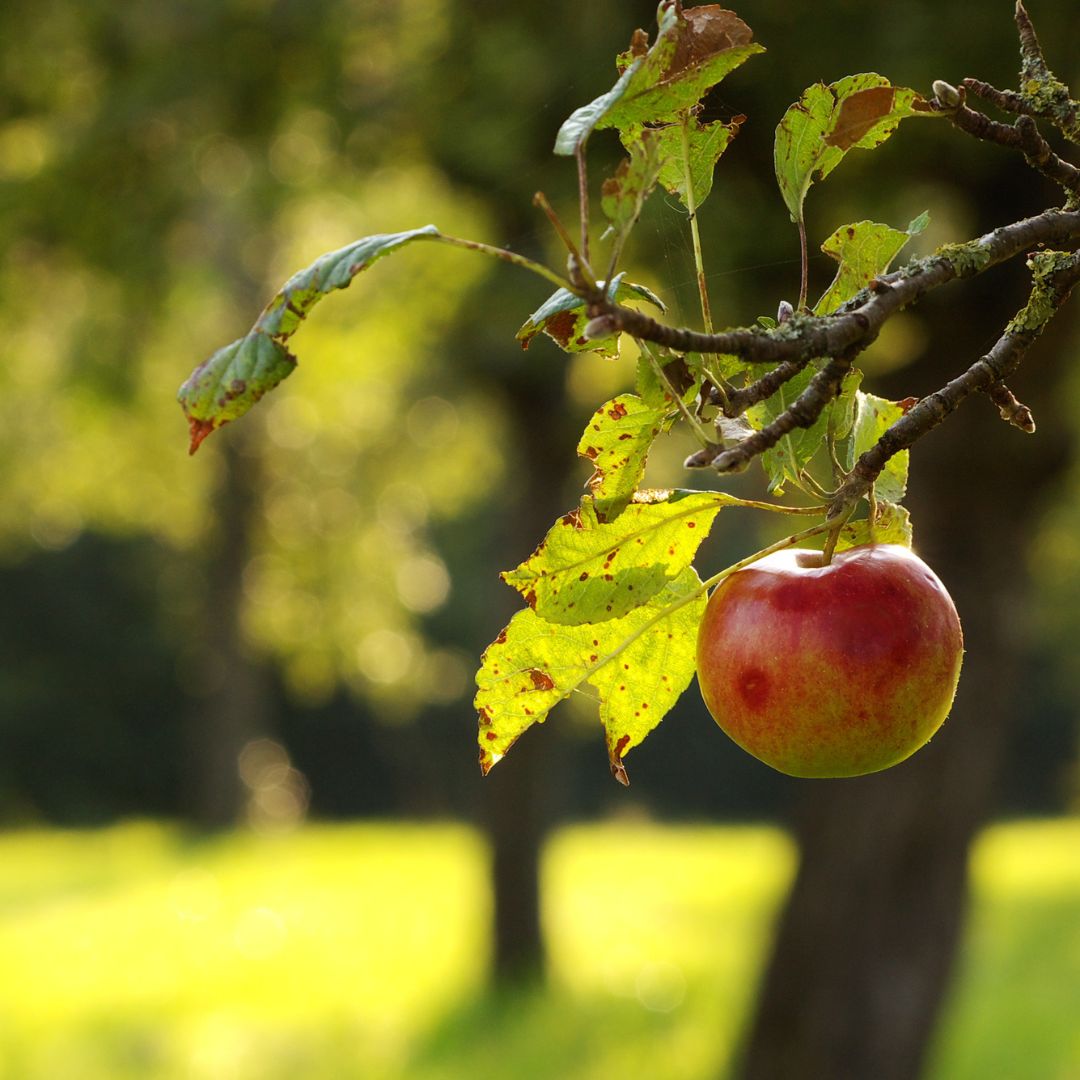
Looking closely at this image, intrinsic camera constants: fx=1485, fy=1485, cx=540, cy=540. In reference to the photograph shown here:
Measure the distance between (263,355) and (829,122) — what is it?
414 mm

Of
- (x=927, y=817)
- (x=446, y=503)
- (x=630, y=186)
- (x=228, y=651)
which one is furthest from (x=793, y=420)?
(x=228, y=651)

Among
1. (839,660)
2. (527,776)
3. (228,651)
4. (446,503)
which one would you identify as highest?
(839,660)

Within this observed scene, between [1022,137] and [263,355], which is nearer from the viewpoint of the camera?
[263,355]

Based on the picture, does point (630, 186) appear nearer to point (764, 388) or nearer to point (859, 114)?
point (764, 388)

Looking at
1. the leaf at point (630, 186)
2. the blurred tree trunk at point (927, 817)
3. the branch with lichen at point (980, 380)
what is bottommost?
the blurred tree trunk at point (927, 817)

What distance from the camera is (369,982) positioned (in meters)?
9.12

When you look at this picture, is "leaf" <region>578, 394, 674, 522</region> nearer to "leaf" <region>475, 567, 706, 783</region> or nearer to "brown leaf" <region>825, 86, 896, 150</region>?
"leaf" <region>475, 567, 706, 783</region>

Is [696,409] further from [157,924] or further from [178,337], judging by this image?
[178,337]

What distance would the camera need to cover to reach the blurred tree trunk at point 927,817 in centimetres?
521

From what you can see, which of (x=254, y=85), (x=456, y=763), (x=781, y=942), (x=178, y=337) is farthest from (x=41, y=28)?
(x=456, y=763)

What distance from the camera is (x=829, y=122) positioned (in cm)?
97

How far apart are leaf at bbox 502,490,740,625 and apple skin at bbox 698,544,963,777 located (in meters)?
0.06

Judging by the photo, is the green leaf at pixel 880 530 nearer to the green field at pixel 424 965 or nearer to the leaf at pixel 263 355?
the leaf at pixel 263 355

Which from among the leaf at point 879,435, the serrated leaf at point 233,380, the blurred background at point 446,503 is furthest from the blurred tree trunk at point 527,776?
the serrated leaf at point 233,380
